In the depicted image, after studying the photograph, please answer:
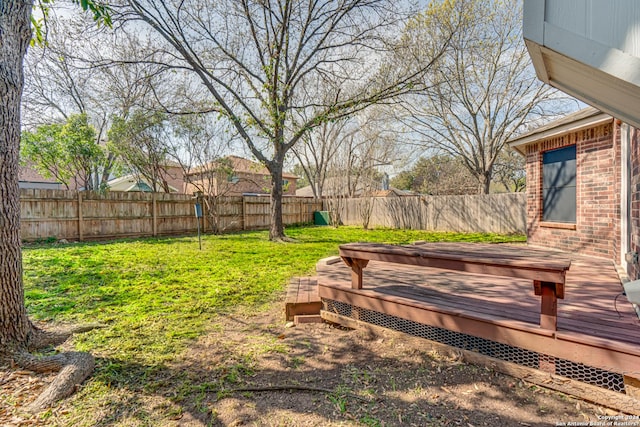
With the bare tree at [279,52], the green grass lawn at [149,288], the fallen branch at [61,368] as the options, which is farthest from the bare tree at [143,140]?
the fallen branch at [61,368]

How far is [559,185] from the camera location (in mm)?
5879

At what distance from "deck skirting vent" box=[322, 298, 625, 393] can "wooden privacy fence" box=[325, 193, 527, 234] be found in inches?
442

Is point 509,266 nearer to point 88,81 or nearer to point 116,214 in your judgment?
point 116,214

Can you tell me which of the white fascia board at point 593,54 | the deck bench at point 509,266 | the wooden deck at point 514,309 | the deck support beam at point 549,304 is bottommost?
the wooden deck at point 514,309

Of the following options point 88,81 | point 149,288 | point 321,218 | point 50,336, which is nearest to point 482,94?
point 321,218

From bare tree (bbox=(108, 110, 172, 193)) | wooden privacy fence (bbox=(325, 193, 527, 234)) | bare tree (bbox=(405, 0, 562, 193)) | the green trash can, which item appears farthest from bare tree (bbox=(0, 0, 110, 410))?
the green trash can

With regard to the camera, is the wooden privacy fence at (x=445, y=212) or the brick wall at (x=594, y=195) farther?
the wooden privacy fence at (x=445, y=212)

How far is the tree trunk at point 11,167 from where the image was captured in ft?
7.47

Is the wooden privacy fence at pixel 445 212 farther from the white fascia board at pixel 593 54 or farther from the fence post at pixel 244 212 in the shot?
the white fascia board at pixel 593 54

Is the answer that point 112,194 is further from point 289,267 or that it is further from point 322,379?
point 322,379

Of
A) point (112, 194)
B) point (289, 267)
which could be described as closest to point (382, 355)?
point (289, 267)

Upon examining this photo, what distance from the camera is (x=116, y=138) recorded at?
11.6 metres

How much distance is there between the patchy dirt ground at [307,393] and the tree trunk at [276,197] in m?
7.45

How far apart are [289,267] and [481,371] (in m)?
4.17
